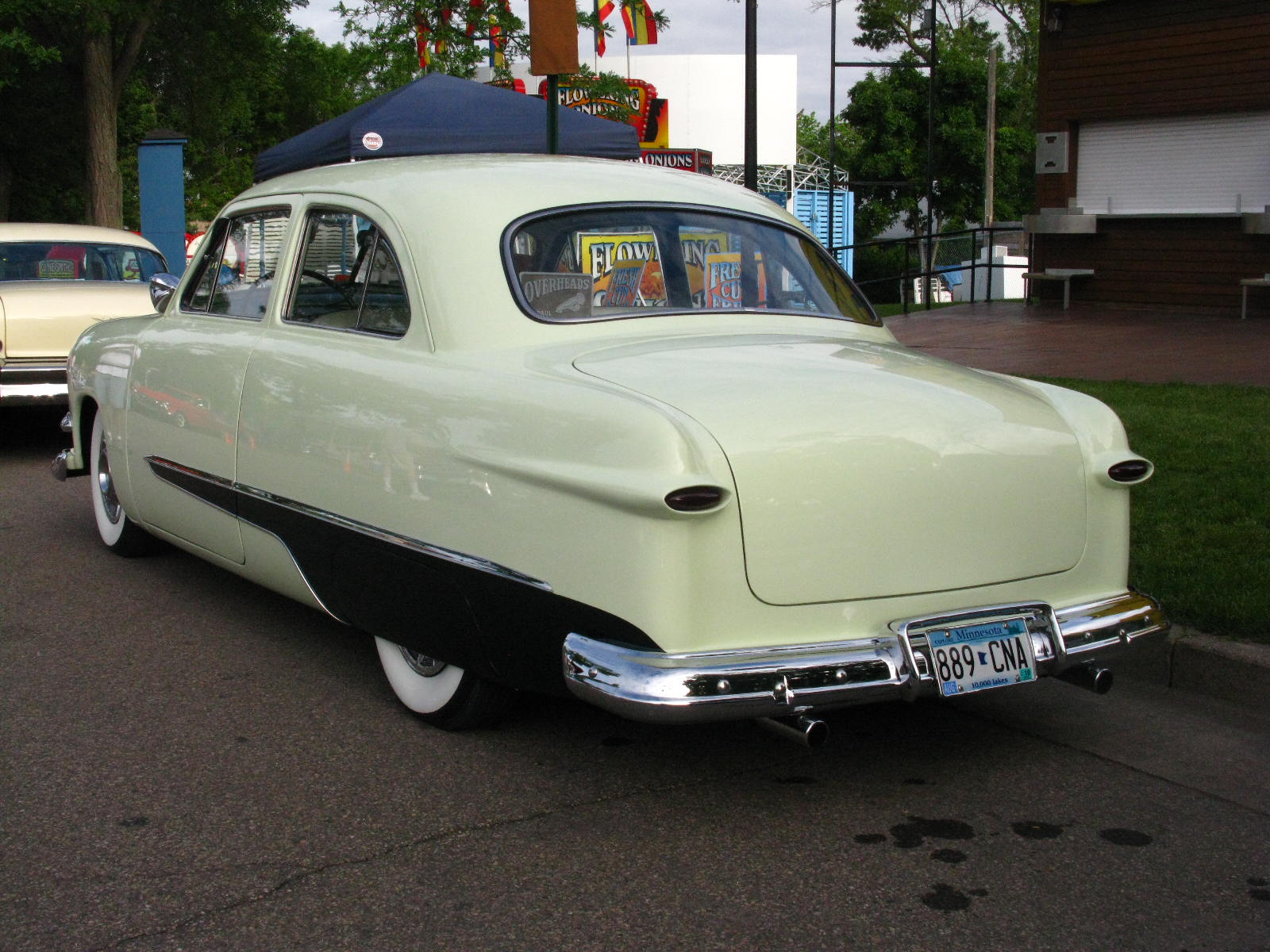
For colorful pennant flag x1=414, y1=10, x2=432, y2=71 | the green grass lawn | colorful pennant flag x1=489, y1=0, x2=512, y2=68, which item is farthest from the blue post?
the green grass lawn

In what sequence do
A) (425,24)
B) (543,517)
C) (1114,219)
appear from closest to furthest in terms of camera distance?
(543,517), (425,24), (1114,219)

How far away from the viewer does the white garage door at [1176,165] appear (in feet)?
55.8

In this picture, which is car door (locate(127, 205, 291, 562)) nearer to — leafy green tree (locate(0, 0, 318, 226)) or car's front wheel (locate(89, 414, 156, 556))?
car's front wheel (locate(89, 414, 156, 556))

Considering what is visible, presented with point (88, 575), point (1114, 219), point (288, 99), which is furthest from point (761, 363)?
point (288, 99)

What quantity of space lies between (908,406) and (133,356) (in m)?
3.40

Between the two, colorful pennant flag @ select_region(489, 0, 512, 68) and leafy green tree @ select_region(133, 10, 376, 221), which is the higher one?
leafy green tree @ select_region(133, 10, 376, 221)

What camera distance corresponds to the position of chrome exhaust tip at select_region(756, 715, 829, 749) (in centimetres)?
328

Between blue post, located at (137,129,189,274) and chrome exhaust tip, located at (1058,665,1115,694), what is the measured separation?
744 inches

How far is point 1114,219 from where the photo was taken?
18.3m

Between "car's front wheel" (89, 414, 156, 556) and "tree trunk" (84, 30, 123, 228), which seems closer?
"car's front wheel" (89, 414, 156, 556)

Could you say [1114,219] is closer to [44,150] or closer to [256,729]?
[256,729]

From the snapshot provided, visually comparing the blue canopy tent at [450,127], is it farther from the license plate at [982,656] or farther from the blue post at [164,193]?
the license plate at [982,656]

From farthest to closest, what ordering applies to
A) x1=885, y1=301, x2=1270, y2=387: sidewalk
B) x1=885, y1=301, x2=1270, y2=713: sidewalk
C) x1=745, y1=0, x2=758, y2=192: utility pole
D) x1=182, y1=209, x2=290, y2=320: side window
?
x1=885, y1=301, x2=1270, y2=387: sidewalk → x1=745, y1=0, x2=758, y2=192: utility pole → x1=182, y1=209, x2=290, y2=320: side window → x1=885, y1=301, x2=1270, y2=713: sidewalk

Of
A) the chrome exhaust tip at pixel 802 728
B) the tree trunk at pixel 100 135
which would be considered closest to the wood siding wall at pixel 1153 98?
the chrome exhaust tip at pixel 802 728
